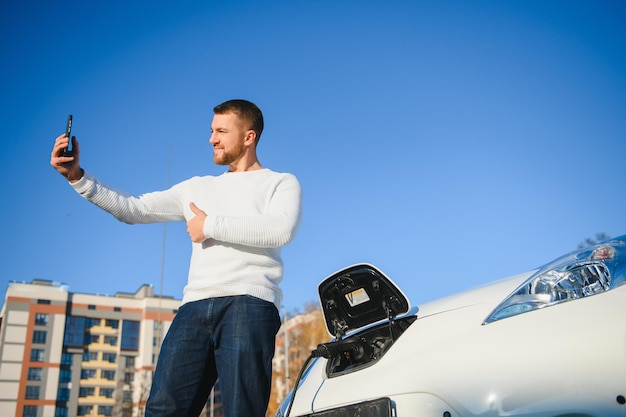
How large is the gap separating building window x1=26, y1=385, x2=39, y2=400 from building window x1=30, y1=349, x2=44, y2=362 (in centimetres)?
336

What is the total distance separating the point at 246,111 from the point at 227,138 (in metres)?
0.17

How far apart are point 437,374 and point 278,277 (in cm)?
80

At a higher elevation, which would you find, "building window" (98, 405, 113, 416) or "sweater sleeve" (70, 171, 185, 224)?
"sweater sleeve" (70, 171, 185, 224)

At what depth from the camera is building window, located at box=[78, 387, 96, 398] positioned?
69812 mm

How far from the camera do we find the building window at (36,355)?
67.9m

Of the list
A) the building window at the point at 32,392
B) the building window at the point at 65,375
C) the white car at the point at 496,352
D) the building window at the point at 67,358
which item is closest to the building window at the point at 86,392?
the building window at the point at 65,375

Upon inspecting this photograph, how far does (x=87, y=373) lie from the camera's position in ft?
234

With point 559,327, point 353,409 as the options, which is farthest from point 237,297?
point 559,327

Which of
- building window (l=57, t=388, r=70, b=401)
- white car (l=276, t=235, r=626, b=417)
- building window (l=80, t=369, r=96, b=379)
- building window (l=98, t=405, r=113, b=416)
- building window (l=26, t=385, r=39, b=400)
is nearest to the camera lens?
white car (l=276, t=235, r=626, b=417)

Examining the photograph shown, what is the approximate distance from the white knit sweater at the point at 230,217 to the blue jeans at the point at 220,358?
69 millimetres

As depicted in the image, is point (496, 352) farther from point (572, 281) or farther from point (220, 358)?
point (220, 358)

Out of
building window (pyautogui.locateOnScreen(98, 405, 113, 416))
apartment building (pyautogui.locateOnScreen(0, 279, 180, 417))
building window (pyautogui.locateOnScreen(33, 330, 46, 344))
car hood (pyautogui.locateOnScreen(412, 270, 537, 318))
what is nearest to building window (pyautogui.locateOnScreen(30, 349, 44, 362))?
apartment building (pyautogui.locateOnScreen(0, 279, 180, 417))

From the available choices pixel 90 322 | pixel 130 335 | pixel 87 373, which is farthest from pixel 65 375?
pixel 130 335

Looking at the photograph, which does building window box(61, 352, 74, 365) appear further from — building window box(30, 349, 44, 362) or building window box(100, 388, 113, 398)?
building window box(100, 388, 113, 398)
